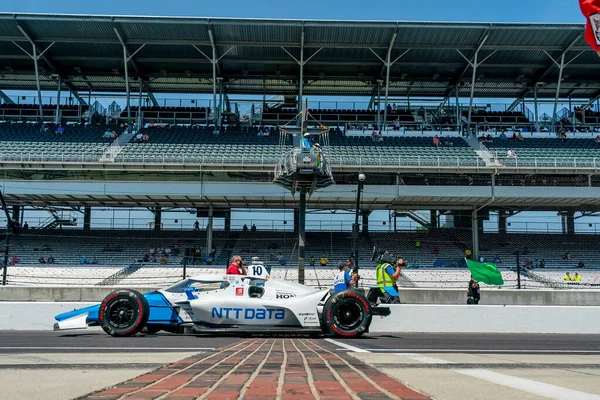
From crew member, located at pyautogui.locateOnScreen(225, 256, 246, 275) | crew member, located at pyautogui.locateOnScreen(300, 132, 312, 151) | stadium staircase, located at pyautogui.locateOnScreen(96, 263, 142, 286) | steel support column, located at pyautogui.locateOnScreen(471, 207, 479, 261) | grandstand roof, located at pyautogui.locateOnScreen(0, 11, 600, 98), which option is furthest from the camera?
grandstand roof, located at pyautogui.locateOnScreen(0, 11, 600, 98)

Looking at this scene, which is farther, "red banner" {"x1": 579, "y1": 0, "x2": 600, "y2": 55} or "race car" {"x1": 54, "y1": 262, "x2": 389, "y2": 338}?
"race car" {"x1": 54, "y1": 262, "x2": 389, "y2": 338}

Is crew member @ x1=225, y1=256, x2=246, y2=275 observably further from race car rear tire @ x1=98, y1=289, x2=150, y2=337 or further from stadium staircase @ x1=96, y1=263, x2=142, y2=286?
stadium staircase @ x1=96, y1=263, x2=142, y2=286

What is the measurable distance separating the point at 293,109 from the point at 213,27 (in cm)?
797

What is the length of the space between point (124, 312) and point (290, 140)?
2443cm

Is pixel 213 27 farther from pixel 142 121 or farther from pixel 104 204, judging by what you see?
pixel 104 204

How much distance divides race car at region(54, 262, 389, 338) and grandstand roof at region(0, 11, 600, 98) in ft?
75.0

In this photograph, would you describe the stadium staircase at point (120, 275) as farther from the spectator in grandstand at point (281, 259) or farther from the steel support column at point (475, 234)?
the steel support column at point (475, 234)

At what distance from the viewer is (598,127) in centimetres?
3550

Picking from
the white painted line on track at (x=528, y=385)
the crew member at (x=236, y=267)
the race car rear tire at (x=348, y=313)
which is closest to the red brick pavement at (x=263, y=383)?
the white painted line on track at (x=528, y=385)

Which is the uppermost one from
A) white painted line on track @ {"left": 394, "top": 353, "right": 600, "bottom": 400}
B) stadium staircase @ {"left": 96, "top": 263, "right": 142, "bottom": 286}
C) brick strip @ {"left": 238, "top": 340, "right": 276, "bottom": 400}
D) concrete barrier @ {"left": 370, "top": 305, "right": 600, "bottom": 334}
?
stadium staircase @ {"left": 96, "top": 263, "right": 142, "bottom": 286}

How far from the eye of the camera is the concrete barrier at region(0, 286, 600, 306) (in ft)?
60.3

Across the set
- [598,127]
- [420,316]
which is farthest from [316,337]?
[598,127]

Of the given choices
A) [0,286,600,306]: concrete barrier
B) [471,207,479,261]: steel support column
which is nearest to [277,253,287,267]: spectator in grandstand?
[0,286,600,306]: concrete barrier

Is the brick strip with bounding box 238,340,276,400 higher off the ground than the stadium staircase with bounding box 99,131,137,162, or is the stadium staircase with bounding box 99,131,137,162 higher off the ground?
the stadium staircase with bounding box 99,131,137,162
